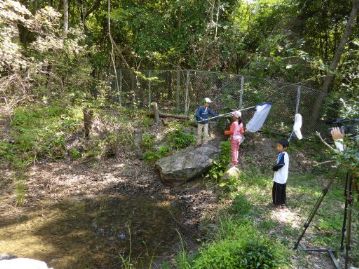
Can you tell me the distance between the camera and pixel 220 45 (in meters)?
15.1

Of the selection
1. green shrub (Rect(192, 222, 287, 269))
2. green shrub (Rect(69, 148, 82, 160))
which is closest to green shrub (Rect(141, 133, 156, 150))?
green shrub (Rect(69, 148, 82, 160))

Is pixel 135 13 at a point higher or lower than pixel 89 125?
higher

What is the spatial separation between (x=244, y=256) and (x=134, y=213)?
3937 mm

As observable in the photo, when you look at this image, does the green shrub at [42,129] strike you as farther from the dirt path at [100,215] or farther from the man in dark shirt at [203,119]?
the man in dark shirt at [203,119]

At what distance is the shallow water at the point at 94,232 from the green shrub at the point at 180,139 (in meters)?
2.86

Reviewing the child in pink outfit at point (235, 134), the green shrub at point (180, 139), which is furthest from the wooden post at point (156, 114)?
the child in pink outfit at point (235, 134)

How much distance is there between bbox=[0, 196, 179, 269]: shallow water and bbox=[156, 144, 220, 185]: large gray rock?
41.6 inches

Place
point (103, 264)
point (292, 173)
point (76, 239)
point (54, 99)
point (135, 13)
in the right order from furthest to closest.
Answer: point (135, 13) → point (54, 99) → point (292, 173) → point (76, 239) → point (103, 264)

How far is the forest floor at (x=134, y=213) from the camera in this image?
6.53 m

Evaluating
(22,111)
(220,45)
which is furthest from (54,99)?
(220,45)

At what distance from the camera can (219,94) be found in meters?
13.6

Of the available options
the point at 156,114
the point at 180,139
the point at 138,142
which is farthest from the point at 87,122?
the point at 180,139

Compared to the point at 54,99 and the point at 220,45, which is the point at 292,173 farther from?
the point at 54,99

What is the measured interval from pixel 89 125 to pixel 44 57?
2829 millimetres
